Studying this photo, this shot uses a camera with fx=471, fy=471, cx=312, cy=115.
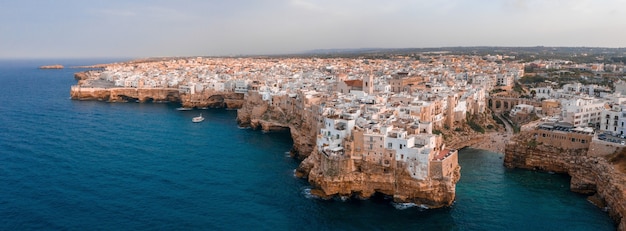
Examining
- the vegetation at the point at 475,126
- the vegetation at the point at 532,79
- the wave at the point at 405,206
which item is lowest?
the wave at the point at 405,206

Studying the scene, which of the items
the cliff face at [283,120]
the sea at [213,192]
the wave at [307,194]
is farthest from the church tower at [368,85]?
the wave at [307,194]

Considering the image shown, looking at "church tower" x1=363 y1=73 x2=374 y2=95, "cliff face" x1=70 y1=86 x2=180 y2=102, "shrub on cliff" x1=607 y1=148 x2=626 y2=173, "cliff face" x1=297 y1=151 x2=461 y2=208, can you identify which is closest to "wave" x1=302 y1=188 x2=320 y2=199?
"cliff face" x1=297 y1=151 x2=461 y2=208

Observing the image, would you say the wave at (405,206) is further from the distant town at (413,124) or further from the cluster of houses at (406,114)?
the cluster of houses at (406,114)

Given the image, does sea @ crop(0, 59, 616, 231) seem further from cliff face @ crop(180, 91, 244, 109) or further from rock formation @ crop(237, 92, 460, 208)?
cliff face @ crop(180, 91, 244, 109)

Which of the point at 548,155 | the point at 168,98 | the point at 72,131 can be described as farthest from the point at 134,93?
the point at 548,155

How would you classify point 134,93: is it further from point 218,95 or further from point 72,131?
point 72,131

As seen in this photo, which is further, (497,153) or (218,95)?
(218,95)

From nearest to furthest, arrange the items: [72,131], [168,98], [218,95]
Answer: [72,131] → [218,95] → [168,98]
